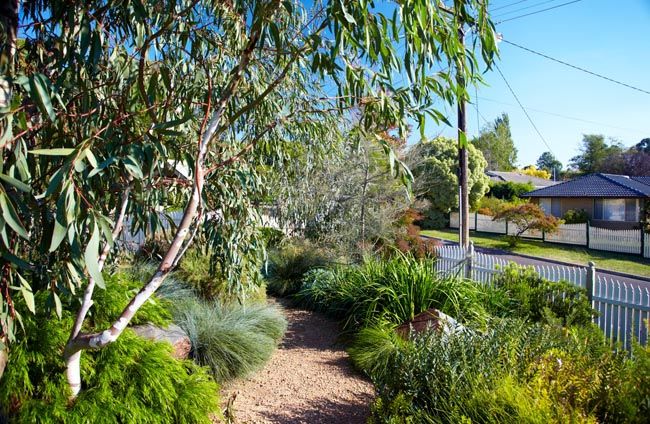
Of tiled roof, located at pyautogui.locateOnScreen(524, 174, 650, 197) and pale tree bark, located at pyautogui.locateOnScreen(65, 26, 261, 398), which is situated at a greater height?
tiled roof, located at pyautogui.locateOnScreen(524, 174, 650, 197)

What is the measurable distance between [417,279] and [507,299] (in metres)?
1.34

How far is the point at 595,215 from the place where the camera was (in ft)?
86.1

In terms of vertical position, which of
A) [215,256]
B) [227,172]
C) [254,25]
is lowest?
[215,256]

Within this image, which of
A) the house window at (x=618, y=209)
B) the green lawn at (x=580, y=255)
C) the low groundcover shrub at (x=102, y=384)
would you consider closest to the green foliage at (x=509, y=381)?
the low groundcover shrub at (x=102, y=384)

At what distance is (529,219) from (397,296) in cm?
1603

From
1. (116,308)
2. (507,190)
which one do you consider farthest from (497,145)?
(116,308)

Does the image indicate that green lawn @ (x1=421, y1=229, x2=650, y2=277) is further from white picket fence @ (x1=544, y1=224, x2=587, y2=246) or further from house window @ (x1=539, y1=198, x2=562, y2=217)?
house window @ (x1=539, y1=198, x2=562, y2=217)

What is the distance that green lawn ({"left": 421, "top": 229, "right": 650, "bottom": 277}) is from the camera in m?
14.4

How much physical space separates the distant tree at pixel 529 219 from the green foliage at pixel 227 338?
17.0 meters

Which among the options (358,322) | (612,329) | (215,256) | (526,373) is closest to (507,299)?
(612,329)

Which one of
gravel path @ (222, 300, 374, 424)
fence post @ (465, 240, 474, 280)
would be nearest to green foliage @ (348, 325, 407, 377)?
gravel path @ (222, 300, 374, 424)

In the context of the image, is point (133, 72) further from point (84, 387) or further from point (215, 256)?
point (84, 387)

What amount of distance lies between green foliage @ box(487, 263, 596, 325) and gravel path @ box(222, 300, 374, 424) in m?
2.37

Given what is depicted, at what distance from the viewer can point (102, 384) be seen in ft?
10.2
